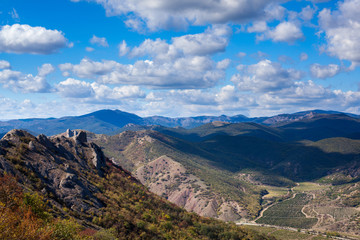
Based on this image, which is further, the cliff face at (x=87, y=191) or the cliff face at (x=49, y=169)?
the cliff face at (x=49, y=169)

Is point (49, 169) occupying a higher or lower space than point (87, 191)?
higher

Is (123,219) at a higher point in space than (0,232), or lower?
lower

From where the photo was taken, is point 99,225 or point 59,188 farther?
point 59,188

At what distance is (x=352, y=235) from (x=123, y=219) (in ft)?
636

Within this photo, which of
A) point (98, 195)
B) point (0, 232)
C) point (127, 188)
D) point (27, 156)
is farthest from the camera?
point (127, 188)

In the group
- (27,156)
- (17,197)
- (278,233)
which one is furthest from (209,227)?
(278,233)

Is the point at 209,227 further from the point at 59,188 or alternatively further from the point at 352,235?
the point at 352,235

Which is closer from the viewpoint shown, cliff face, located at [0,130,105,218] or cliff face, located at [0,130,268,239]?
cliff face, located at [0,130,268,239]

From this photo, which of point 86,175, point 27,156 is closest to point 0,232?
point 27,156

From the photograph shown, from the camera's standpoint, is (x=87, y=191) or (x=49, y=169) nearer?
(x=49, y=169)

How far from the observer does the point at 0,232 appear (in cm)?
2069

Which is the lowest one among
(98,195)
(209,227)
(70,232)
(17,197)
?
(209,227)

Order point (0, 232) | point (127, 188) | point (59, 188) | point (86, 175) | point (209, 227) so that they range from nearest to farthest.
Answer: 1. point (0, 232)
2. point (59, 188)
3. point (86, 175)
4. point (127, 188)
5. point (209, 227)

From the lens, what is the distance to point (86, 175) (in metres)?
66.1
